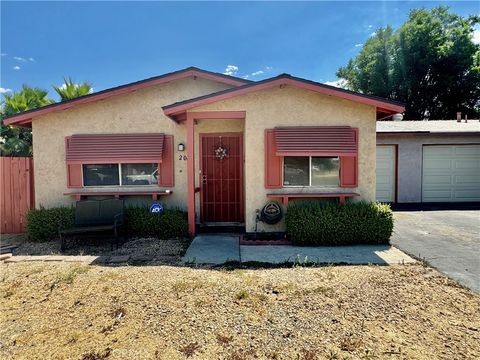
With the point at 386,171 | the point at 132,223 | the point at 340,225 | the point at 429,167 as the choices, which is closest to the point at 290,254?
the point at 340,225

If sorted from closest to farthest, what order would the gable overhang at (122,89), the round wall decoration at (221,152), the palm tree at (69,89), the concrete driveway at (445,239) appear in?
1. the concrete driveway at (445,239)
2. the gable overhang at (122,89)
3. the round wall decoration at (221,152)
4. the palm tree at (69,89)

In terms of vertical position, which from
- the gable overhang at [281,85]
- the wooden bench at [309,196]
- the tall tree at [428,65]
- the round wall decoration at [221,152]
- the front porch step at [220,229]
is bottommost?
the front porch step at [220,229]

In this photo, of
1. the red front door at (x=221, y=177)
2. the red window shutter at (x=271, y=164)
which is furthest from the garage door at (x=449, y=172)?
the red front door at (x=221, y=177)

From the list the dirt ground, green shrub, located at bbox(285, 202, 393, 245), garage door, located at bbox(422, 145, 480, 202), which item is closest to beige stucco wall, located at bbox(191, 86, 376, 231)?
green shrub, located at bbox(285, 202, 393, 245)

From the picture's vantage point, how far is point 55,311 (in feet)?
11.9

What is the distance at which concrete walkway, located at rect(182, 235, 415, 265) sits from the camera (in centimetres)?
539

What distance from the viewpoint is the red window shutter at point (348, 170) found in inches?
266

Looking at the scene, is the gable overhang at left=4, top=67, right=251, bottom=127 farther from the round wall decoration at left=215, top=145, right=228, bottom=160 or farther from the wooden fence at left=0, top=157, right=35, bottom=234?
the round wall decoration at left=215, top=145, right=228, bottom=160

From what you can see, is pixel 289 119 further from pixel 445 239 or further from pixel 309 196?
pixel 445 239

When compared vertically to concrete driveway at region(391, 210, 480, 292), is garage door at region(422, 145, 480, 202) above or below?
above

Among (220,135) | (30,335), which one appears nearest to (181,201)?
(220,135)

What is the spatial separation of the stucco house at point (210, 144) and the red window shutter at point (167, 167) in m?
0.03

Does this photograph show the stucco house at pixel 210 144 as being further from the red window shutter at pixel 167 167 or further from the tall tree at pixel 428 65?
the tall tree at pixel 428 65

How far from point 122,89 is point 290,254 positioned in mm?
5931
